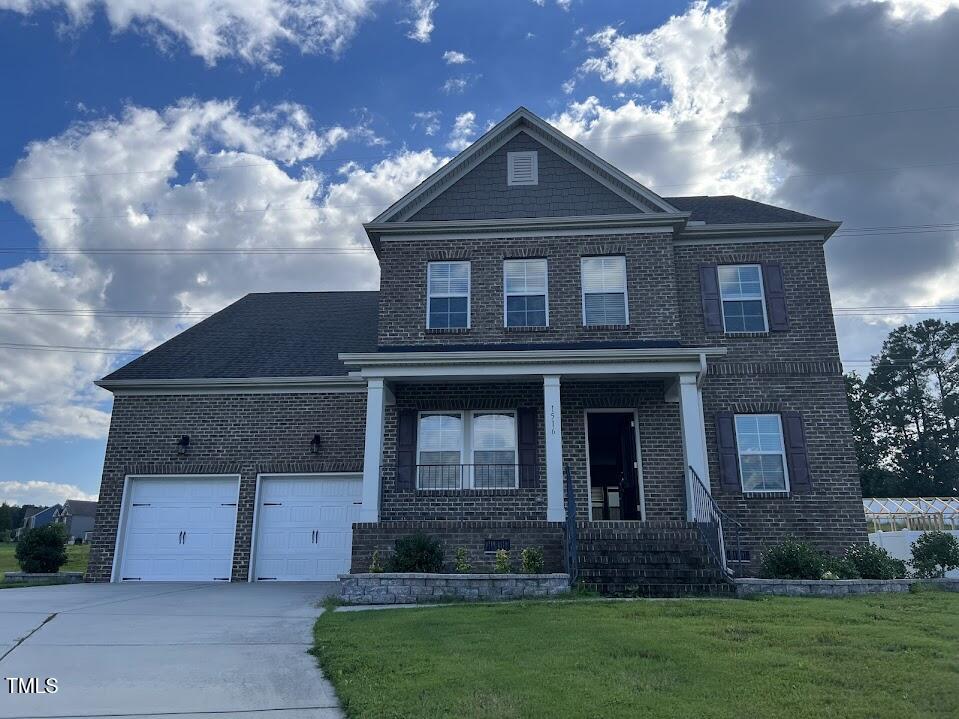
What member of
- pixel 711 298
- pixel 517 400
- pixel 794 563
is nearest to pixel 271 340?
pixel 517 400

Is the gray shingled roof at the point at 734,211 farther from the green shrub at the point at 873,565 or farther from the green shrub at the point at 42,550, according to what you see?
the green shrub at the point at 42,550

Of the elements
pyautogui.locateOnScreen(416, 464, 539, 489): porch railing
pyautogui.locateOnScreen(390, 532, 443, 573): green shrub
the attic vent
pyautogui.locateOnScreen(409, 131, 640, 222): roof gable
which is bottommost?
pyautogui.locateOnScreen(390, 532, 443, 573): green shrub

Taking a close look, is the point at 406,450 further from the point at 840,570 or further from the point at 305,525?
the point at 840,570

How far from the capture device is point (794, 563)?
999 cm

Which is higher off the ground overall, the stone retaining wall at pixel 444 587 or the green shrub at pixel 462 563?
the green shrub at pixel 462 563

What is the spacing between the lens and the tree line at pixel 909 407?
1642 inches

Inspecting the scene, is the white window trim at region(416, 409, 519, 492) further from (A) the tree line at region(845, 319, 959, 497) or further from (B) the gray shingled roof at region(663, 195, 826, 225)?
(A) the tree line at region(845, 319, 959, 497)

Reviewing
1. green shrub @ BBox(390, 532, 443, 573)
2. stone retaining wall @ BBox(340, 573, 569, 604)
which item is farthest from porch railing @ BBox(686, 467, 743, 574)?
green shrub @ BBox(390, 532, 443, 573)

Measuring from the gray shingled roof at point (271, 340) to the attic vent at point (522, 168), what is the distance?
4.89 metres

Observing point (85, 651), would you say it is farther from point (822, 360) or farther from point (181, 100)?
point (181, 100)

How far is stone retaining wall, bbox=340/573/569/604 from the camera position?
9.41 m

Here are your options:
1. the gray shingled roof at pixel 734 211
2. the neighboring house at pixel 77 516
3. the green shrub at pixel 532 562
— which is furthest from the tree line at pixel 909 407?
the neighboring house at pixel 77 516

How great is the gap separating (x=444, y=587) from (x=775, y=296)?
350 inches

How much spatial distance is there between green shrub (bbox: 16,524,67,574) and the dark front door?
11.4m
